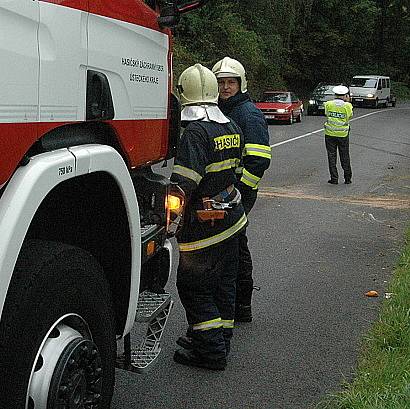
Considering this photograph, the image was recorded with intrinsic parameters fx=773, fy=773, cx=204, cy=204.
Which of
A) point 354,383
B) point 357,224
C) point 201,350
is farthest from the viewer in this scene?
point 357,224

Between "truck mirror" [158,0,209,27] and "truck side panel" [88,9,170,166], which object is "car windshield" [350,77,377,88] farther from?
"truck side panel" [88,9,170,166]

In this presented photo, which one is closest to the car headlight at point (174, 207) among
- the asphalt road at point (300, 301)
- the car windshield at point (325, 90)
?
the asphalt road at point (300, 301)

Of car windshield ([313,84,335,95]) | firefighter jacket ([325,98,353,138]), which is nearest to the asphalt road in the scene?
firefighter jacket ([325,98,353,138])

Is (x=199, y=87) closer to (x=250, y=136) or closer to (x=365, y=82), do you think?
(x=250, y=136)

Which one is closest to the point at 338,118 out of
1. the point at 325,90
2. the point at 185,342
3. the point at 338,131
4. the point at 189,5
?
the point at 338,131

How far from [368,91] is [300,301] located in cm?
3854

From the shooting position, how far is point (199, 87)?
4.54 m

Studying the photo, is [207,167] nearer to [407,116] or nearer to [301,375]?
[301,375]

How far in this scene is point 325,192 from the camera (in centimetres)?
1276

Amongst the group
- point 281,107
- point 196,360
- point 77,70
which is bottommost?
point 196,360

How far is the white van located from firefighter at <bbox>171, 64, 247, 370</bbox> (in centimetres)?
3971

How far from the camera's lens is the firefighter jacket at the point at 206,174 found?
4.42 metres

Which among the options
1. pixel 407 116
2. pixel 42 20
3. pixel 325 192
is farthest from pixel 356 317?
pixel 407 116

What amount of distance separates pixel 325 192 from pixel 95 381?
33.2 feet
